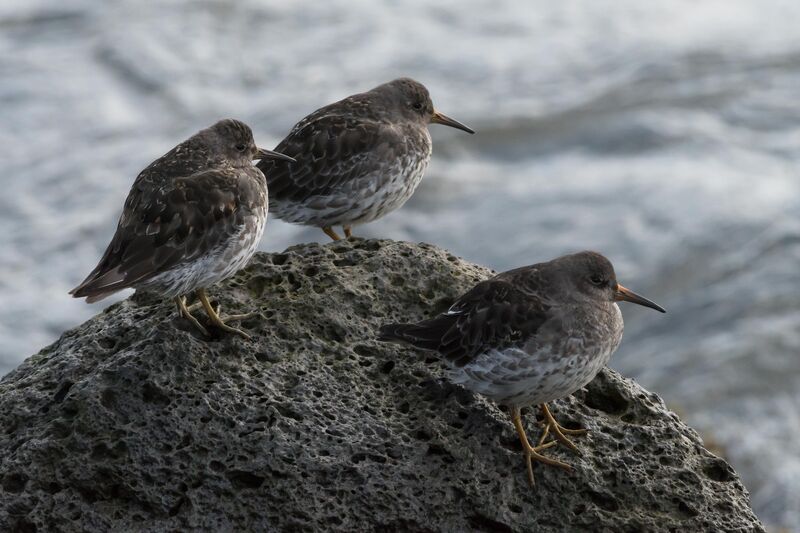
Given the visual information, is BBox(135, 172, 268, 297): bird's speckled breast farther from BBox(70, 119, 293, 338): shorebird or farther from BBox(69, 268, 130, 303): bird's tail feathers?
BBox(69, 268, 130, 303): bird's tail feathers

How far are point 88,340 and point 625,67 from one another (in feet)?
45.0

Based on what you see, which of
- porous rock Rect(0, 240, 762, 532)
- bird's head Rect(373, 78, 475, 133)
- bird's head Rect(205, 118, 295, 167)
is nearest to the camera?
porous rock Rect(0, 240, 762, 532)

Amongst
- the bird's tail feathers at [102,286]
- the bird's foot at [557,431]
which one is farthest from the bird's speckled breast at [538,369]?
the bird's tail feathers at [102,286]

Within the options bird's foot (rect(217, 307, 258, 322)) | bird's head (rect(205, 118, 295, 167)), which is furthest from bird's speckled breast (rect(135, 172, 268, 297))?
bird's head (rect(205, 118, 295, 167))

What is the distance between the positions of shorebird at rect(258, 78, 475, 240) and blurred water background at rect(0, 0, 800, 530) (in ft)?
15.7

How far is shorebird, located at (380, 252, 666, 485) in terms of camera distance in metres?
5.70

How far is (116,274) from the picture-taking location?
19.8 feet

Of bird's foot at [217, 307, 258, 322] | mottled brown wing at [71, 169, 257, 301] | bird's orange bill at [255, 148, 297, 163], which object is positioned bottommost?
bird's foot at [217, 307, 258, 322]

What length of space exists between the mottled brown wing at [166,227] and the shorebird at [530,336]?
3.66 ft

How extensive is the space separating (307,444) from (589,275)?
1.74 m

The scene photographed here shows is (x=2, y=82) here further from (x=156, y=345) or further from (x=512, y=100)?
(x=156, y=345)

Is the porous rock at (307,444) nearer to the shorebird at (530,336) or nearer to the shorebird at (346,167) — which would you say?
the shorebird at (530,336)

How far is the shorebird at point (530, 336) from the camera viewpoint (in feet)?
18.7

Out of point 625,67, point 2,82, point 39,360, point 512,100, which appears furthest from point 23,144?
point 39,360
